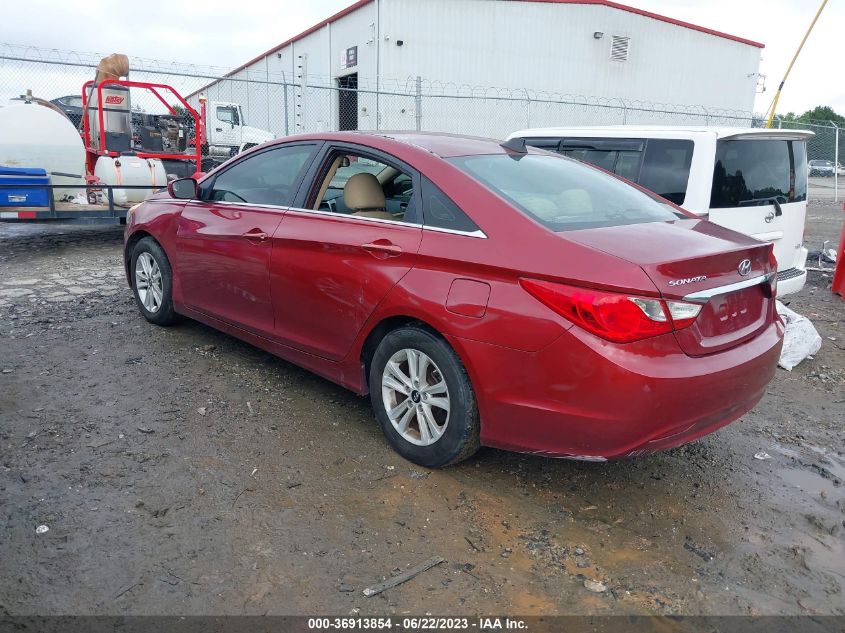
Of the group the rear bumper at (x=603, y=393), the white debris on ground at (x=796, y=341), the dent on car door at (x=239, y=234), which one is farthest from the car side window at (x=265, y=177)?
the white debris on ground at (x=796, y=341)

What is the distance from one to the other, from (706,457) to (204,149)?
12.4 meters

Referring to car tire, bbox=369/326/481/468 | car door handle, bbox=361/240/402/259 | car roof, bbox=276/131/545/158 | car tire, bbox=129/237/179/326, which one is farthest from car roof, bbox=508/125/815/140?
car tire, bbox=129/237/179/326

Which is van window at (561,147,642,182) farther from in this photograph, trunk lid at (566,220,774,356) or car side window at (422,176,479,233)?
car side window at (422,176,479,233)

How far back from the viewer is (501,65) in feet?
71.1

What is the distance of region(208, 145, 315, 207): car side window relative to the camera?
405cm

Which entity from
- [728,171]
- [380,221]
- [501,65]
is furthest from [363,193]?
[501,65]

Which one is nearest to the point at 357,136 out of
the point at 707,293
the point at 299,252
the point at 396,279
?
the point at 299,252

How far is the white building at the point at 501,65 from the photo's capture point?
20250 mm

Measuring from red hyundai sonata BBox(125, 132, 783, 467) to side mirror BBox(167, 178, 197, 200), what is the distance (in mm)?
464

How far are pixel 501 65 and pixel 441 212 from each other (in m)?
20.1

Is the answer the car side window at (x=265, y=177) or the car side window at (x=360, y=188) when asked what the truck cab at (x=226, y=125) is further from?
the car side window at (x=360, y=188)

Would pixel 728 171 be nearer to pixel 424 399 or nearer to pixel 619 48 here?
pixel 424 399

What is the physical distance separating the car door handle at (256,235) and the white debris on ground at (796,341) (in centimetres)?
373

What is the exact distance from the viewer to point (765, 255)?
10.2 feet
